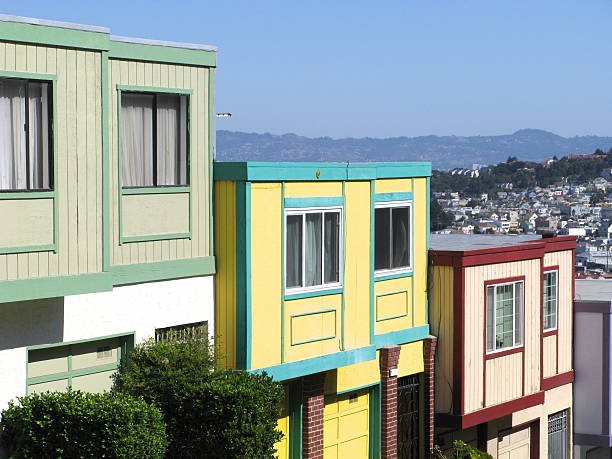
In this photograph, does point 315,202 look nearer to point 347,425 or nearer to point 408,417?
point 347,425

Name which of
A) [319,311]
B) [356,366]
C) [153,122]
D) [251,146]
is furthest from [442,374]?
[251,146]

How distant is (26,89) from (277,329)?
564cm

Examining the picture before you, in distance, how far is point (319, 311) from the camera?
18156mm

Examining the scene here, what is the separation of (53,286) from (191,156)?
3.54 metres

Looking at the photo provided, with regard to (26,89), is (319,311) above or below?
below

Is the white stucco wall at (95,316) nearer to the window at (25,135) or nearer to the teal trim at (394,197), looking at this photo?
the window at (25,135)

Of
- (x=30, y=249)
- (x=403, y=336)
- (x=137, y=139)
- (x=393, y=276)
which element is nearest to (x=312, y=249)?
(x=393, y=276)

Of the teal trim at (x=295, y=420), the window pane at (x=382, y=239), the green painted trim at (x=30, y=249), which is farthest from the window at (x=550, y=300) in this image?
the green painted trim at (x=30, y=249)

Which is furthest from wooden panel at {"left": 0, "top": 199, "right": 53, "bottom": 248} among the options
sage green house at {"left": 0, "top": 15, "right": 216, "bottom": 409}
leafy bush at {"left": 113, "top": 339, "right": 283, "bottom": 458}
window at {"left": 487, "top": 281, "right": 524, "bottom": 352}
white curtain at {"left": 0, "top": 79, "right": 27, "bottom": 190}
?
window at {"left": 487, "top": 281, "right": 524, "bottom": 352}

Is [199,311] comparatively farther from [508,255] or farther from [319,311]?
[508,255]

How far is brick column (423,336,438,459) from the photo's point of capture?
21.6m

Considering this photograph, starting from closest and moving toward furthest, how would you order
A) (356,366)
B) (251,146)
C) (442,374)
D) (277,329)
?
(277,329) → (356,366) → (442,374) → (251,146)

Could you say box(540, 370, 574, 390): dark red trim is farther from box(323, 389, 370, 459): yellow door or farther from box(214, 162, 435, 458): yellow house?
box(323, 389, 370, 459): yellow door

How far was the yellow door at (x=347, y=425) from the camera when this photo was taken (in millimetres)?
19766
